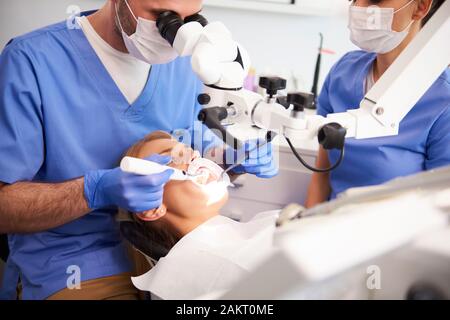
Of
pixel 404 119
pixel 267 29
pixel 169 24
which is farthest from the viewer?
pixel 267 29

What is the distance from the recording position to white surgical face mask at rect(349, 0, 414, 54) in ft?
4.13

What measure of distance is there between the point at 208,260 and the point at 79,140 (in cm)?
54

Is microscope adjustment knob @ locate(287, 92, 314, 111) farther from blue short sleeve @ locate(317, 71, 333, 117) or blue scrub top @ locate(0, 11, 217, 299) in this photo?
blue short sleeve @ locate(317, 71, 333, 117)

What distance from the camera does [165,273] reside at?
1086mm

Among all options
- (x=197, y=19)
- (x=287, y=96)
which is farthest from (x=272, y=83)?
(x=197, y=19)

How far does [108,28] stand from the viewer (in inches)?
49.6

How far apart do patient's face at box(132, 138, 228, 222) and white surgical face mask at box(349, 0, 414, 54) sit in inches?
26.3

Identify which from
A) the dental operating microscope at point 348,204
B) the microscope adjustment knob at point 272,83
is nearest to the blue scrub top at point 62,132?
the dental operating microscope at point 348,204

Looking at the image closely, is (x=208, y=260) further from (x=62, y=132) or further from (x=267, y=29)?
(x=267, y=29)

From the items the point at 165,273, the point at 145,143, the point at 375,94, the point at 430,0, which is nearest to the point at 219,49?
the point at 375,94

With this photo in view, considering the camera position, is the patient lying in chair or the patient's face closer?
the patient lying in chair

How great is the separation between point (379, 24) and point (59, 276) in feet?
4.07

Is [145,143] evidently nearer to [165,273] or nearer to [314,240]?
[165,273]

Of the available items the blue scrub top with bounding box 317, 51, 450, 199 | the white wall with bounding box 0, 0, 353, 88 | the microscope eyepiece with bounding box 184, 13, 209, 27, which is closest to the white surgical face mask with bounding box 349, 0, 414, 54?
the blue scrub top with bounding box 317, 51, 450, 199
